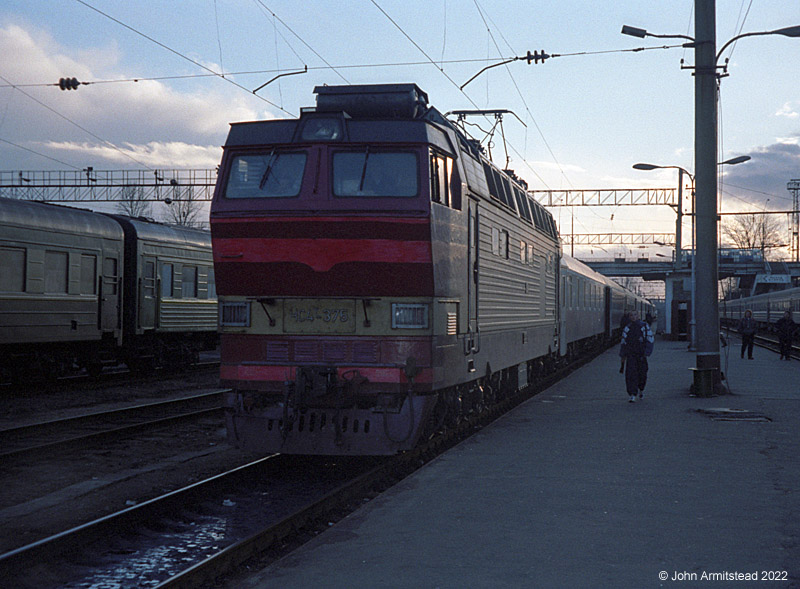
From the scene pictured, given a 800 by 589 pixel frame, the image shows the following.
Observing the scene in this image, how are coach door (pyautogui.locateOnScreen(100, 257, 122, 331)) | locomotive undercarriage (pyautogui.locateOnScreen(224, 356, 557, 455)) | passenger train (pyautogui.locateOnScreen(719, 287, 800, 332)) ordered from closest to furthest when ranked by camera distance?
locomotive undercarriage (pyautogui.locateOnScreen(224, 356, 557, 455)) → coach door (pyautogui.locateOnScreen(100, 257, 122, 331)) → passenger train (pyautogui.locateOnScreen(719, 287, 800, 332))

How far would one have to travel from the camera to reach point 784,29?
56.4 ft

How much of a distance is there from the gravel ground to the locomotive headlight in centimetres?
Result: 261

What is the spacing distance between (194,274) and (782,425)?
47.6ft

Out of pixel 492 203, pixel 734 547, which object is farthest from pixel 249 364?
pixel 734 547

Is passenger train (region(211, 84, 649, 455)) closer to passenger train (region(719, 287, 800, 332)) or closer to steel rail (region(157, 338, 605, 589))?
steel rail (region(157, 338, 605, 589))

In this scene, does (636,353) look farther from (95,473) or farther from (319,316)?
(95,473)

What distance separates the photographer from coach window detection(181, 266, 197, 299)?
69.2 ft

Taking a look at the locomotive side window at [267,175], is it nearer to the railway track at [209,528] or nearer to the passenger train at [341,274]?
the passenger train at [341,274]

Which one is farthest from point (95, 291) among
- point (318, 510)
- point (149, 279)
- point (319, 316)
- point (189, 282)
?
point (318, 510)

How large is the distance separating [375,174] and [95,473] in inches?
169

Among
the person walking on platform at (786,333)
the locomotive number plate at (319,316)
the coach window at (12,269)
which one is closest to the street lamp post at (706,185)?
the locomotive number plate at (319,316)

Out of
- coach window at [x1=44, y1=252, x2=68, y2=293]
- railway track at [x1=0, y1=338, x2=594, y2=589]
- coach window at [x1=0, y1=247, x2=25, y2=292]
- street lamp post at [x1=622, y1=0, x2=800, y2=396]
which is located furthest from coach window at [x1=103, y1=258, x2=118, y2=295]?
street lamp post at [x1=622, y1=0, x2=800, y2=396]

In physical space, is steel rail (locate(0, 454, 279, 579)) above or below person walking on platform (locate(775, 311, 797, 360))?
below

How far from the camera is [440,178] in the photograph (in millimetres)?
9031
